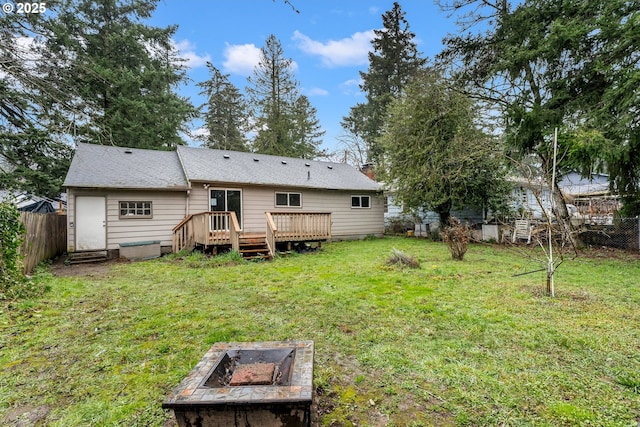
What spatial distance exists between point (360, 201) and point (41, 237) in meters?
11.4

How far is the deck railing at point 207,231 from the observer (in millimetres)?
8922

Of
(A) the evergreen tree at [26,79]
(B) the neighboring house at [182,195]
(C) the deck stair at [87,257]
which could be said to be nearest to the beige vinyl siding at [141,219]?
(B) the neighboring house at [182,195]

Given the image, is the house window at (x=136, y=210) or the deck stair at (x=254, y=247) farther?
the house window at (x=136, y=210)

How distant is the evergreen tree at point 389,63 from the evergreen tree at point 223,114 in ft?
32.0

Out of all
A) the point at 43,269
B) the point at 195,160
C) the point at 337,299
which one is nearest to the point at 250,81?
the point at 195,160

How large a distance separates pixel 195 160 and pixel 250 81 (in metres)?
9.25

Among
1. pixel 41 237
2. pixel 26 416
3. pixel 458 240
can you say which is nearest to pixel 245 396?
pixel 26 416

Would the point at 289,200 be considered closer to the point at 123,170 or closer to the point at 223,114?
the point at 123,170

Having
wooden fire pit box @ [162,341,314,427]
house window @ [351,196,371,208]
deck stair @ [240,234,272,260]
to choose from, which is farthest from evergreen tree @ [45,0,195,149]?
wooden fire pit box @ [162,341,314,427]

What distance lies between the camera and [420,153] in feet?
40.4

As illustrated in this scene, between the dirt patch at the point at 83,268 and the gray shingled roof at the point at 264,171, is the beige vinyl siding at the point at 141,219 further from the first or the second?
the gray shingled roof at the point at 264,171

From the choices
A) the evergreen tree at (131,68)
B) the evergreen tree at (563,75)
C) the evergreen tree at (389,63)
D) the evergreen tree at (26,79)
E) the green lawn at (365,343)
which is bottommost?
Answer: the green lawn at (365,343)

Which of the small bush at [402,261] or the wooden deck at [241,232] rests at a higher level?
the wooden deck at [241,232]

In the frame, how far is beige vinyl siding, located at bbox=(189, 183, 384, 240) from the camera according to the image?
422 inches
